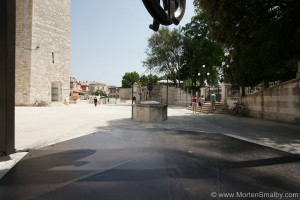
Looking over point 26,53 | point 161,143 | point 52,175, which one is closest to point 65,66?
point 26,53

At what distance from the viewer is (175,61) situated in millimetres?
48469

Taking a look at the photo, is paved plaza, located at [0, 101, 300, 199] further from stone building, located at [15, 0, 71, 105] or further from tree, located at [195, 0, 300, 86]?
stone building, located at [15, 0, 71, 105]

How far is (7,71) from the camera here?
6246mm

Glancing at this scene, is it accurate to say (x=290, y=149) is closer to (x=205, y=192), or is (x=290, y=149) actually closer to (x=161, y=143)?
(x=161, y=143)

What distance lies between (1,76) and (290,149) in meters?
6.88

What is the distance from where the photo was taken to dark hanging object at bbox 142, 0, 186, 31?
5394 millimetres

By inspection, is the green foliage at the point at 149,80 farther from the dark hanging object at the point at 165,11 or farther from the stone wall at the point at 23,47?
the stone wall at the point at 23,47

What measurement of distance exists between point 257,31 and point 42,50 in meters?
26.5

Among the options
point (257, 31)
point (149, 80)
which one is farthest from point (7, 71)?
point (149, 80)

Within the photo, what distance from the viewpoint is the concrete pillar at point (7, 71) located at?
20.2 feet

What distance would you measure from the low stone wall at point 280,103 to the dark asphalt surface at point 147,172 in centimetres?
861

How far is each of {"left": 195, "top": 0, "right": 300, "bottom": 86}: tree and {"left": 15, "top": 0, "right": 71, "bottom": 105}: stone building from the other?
2226 centimetres

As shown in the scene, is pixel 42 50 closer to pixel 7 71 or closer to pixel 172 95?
pixel 172 95

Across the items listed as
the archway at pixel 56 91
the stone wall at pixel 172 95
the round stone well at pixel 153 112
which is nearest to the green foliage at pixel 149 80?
the round stone well at pixel 153 112
